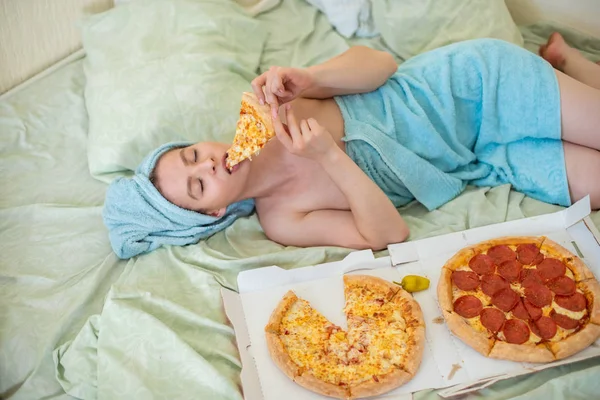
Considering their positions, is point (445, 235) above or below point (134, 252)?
above

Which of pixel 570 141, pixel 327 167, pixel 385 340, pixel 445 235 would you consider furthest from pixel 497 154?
pixel 385 340

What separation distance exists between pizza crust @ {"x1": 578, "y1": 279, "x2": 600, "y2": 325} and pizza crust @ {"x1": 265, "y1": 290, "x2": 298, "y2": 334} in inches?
28.4

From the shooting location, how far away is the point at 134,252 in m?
1.90

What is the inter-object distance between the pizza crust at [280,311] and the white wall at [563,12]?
160 cm

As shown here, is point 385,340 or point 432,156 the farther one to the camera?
point 432,156

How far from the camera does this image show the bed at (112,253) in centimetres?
162

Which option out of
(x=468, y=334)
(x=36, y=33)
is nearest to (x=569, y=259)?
(x=468, y=334)

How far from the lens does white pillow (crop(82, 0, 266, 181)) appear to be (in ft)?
6.89

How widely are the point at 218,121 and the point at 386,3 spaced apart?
0.77 m

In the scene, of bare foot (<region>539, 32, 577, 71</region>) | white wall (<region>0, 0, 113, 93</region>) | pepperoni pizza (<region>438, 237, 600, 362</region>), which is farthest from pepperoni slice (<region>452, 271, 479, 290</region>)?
white wall (<region>0, 0, 113, 93</region>)

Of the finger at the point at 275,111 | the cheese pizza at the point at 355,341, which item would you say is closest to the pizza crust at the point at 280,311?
the cheese pizza at the point at 355,341

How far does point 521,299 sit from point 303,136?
68cm

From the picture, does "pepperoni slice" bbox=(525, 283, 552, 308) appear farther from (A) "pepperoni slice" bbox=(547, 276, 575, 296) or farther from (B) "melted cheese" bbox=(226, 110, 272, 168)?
(B) "melted cheese" bbox=(226, 110, 272, 168)

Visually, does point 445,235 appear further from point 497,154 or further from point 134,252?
point 134,252
